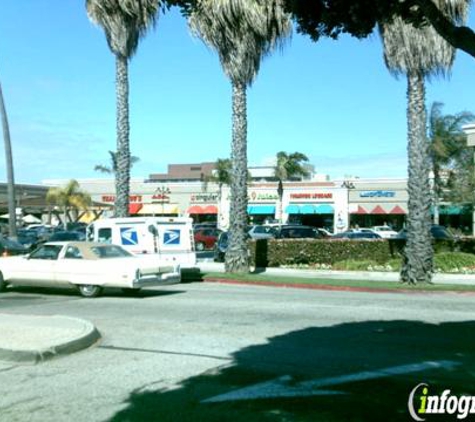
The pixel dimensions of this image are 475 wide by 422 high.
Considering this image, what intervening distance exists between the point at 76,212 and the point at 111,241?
40915mm

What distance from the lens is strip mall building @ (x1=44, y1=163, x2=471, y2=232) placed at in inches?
2463

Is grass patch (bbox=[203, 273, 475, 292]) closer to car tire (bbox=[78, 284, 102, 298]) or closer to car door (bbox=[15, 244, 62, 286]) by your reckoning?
car tire (bbox=[78, 284, 102, 298])

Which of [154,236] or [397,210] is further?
[397,210]

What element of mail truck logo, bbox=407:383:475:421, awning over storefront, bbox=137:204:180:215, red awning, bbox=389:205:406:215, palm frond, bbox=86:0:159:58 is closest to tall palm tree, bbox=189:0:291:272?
palm frond, bbox=86:0:159:58

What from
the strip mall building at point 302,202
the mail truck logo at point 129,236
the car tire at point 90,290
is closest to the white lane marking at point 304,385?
the car tire at point 90,290

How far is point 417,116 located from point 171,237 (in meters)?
8.29

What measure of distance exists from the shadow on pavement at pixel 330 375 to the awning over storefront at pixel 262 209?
55.1 meters

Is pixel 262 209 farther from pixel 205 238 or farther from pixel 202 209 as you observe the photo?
pixel 205 238

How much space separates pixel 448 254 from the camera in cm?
2638

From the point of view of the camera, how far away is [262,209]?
67500 millimetres

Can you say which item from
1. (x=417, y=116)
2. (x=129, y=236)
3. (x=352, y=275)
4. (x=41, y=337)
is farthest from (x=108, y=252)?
(x=352, y=275)

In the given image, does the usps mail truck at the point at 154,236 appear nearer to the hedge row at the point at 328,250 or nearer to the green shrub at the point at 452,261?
the hedge row at the point at 328,250

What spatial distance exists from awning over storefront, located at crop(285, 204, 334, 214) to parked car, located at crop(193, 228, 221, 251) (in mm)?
20613

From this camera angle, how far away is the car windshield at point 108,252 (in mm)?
18078
